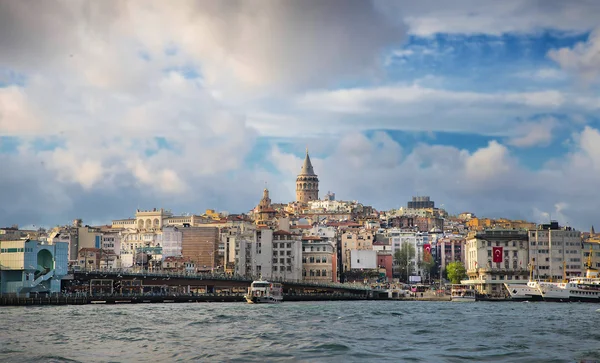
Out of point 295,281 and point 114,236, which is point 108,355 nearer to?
point 295,281

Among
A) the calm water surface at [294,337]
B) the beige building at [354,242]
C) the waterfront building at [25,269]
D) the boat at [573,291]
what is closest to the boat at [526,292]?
the boat at [573,291]

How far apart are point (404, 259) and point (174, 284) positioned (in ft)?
181

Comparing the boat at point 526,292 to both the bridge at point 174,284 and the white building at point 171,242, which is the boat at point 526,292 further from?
the white building at point 171,242

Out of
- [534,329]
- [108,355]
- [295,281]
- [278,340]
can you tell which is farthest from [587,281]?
[108,355]

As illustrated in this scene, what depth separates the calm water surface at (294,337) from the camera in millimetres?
45469

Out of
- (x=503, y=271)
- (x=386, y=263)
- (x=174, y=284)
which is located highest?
(x=386, y=263)

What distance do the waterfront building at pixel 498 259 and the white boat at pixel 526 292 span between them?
32.0ft

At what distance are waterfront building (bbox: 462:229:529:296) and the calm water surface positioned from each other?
2149 inches

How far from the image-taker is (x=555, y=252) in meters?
137

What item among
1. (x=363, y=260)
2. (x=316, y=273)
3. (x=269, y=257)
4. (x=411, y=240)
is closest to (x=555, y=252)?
(x=316, y=273)

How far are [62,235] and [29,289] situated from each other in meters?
69.1

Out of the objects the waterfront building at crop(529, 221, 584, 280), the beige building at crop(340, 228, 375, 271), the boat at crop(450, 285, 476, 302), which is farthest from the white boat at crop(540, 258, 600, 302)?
the beige building at crop(340, 228, 375, 271)

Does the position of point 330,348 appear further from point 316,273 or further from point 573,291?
point 316,273

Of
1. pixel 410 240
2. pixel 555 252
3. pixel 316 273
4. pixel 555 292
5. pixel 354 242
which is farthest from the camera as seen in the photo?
pixel 410 240
